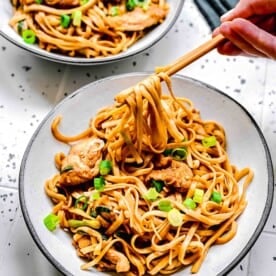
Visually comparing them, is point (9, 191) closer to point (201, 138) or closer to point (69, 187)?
point (69, 187)

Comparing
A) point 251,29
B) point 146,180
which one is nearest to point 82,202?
point 146,180

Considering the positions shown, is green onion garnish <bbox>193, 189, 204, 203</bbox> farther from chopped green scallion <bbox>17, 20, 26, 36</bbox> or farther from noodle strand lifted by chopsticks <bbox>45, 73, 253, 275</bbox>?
chopped green scallion <bbox>17, 20, 26, 36</bbox>

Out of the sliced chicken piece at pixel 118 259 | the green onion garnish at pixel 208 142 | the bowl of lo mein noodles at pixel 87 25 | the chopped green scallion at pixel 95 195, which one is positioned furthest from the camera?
the bowl of lo mein noodles at pixel 87 25

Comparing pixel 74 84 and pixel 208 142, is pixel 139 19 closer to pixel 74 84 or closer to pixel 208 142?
pixel 74 84

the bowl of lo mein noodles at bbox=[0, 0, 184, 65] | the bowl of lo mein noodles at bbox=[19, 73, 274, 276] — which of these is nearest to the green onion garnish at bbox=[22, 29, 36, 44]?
the bowl of lo mein noodles at bbox=[0, 0, 184, 65]

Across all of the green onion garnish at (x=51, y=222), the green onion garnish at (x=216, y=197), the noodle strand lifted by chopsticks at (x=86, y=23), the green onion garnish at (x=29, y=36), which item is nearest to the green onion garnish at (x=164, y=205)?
the green onion garnish at (x=216, y=197)

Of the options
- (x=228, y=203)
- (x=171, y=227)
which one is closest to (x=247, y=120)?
(x=228, y=203)

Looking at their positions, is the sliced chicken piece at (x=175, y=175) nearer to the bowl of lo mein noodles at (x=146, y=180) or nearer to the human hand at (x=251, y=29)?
the bowl of lo mein noodles at (x=146, y=180)
